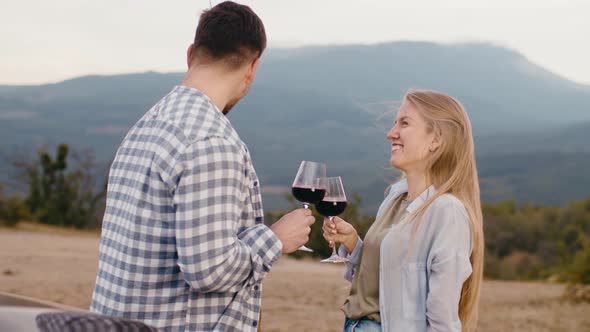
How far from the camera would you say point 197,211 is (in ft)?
7.52

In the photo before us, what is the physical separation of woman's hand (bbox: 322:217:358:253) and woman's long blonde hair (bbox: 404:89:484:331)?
38 centimetres

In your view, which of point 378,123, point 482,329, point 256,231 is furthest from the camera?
point 482,329

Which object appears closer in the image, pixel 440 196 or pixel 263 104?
pixel 440 196

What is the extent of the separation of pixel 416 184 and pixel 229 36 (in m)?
1.00

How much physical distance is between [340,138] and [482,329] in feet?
496

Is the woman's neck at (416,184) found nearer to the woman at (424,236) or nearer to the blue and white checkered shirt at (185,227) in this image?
the woman at (424,236)

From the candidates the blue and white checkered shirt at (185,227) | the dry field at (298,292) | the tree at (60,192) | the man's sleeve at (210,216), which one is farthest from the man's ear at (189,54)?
the tree at (60,192)

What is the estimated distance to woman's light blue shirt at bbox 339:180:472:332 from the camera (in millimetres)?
2785

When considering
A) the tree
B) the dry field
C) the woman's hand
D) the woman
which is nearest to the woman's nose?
the woman

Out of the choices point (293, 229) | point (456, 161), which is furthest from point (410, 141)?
point (293, 229)

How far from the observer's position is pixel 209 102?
2.46 m

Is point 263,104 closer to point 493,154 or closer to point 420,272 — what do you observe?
point 493,154

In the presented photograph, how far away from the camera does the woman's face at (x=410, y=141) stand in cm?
302

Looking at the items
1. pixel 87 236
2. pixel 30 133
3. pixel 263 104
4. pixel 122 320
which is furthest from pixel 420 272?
pixel 263 104
